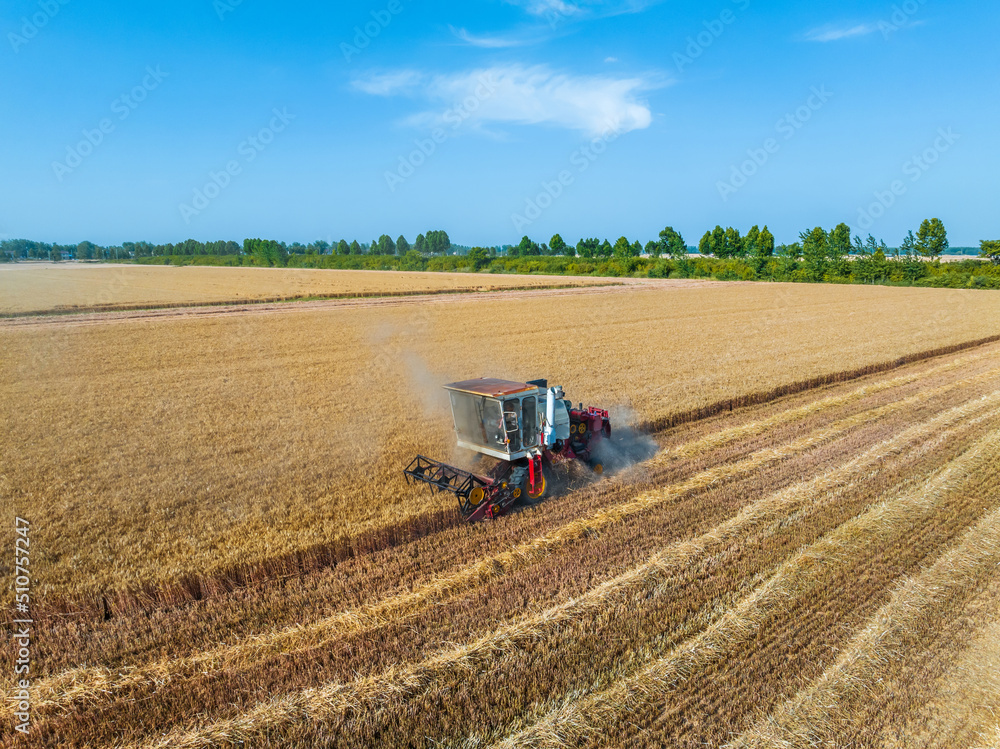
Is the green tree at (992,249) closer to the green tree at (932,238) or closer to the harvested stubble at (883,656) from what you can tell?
the green tree at (932,238)

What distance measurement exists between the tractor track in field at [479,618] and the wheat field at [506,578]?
1.3 inches

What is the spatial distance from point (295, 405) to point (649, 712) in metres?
13.3

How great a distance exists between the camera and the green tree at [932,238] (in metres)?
86.2

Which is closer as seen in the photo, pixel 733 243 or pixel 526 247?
pixel 733 243

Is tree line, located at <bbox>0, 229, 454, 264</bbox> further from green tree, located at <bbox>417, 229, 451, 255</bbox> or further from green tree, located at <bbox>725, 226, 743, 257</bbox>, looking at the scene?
green tree, located at <bbox>725, 226, 743, 257</bbox>

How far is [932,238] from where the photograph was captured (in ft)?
286

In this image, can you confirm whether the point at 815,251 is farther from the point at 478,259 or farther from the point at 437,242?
the point at 437,242

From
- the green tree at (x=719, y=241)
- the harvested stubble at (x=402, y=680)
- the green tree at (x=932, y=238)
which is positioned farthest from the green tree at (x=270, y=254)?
the harvested stubble at (x=402, y=680)

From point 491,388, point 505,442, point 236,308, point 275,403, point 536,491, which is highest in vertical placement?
point 236,308

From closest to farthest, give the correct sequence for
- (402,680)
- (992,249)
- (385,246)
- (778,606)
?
(402,680)
(778,606)
(992,249)
(385,246)

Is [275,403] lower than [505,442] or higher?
lower

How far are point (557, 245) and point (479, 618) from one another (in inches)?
5850

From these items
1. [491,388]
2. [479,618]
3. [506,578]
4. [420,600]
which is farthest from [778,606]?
[491,388]

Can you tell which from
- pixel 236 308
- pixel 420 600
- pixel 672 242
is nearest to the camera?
pixel 420 600
